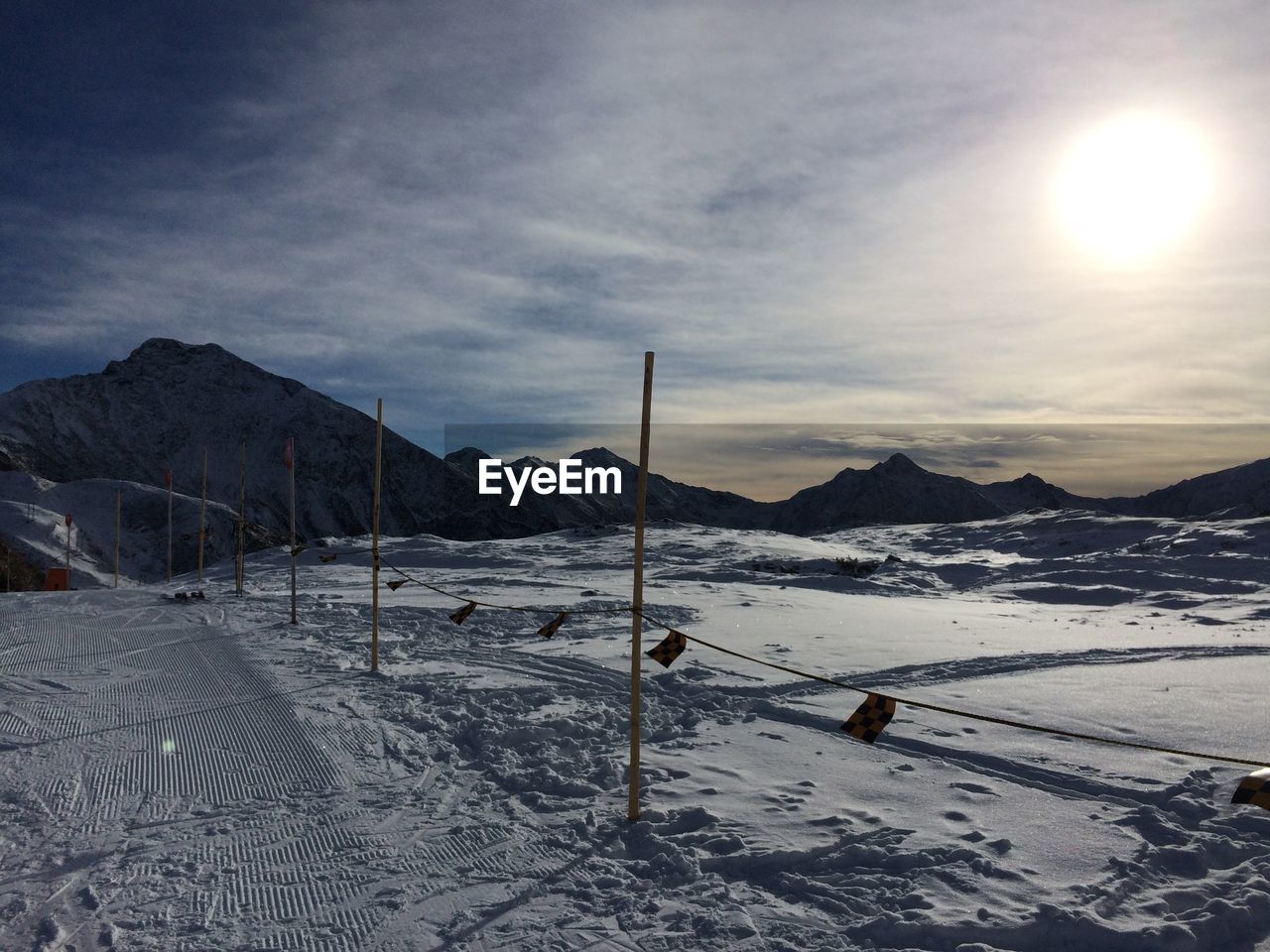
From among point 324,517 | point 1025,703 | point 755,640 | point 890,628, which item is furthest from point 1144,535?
point 324,517

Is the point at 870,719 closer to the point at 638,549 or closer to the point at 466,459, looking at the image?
the point at 638,549

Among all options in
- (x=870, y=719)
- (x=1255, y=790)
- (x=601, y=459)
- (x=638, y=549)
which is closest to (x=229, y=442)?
(x=601, y=459)

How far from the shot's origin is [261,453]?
5379 inches

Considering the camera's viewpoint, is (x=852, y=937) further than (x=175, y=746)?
No

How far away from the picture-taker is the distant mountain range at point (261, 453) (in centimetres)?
11881

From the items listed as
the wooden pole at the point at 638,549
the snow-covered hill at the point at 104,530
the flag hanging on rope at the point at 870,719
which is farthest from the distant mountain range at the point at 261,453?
the flag hanging on rope at the point at 870,719

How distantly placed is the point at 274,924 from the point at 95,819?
8.72 ft

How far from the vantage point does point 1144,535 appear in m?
41.1

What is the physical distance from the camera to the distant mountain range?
11881cm

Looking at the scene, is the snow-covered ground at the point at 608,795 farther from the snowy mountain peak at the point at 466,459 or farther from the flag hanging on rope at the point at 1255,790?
the snowy mountain peak at the point at 466,459

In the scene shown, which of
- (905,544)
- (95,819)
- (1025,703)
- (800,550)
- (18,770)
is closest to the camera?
(95,819)

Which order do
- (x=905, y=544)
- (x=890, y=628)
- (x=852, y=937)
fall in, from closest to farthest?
1. (x=852, y=937)
2. (x=890, y=628)
3. (x=905, y=544)

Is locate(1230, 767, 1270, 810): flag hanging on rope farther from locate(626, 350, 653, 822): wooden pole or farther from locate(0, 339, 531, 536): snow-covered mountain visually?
locate(0, 339, 531, 536): snow-covered mountain

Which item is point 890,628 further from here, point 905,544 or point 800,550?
point 905,544
